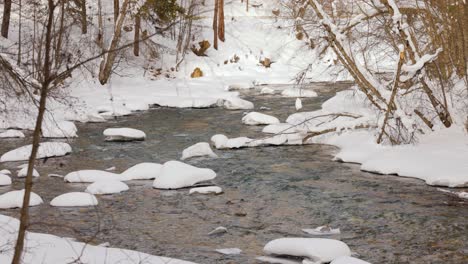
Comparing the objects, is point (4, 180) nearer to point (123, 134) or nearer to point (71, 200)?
point (71, 200)

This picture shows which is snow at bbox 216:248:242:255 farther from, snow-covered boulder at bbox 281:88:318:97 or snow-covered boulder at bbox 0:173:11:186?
snow-covered boulder at bbox 281:88:318:97

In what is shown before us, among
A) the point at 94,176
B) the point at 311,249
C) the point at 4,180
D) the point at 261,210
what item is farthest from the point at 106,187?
the point at 311,249

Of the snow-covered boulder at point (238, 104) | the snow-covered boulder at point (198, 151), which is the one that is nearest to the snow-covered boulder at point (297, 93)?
the snow-covered boulder at point (238, 104)

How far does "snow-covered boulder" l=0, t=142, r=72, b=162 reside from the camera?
11.4m

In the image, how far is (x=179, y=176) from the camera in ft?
31.1

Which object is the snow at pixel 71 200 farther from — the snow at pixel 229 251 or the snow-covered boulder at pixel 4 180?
the snow at pixel 229 251

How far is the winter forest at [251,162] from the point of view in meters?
5.69

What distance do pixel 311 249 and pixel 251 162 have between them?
5158 mm

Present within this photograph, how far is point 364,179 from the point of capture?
9938 millimetres

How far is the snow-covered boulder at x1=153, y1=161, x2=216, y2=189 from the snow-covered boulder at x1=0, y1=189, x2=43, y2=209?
185 centimetres

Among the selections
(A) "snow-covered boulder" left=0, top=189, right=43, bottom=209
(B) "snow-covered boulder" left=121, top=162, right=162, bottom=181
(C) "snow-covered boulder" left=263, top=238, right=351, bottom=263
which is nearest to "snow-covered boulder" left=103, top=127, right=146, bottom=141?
(B) "snow-covered boulder" left=121, top=162, right=162, bottom=181

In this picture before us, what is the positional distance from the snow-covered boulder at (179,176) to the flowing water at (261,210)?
0.54 ft

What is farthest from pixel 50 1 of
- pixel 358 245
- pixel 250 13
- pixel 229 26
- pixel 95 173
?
pixel 250 13

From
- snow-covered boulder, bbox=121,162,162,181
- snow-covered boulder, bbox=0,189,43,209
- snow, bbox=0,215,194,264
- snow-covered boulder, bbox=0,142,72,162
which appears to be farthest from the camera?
snow-covered boulder, bbox=0,142,72,162
